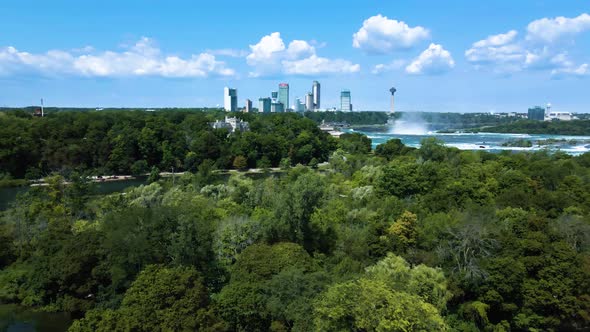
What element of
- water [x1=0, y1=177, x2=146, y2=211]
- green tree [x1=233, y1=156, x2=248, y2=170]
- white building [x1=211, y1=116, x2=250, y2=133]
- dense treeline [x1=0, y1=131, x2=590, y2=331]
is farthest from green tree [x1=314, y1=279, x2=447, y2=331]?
white building [x1=211, y1=116, x2=250, y2=133]

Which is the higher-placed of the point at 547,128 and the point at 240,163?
the point at 547,128

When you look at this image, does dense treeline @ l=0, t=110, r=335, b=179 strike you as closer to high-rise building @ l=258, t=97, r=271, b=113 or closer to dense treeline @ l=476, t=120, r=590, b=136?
dense treeline @ l=476, t=120, r=590, b=136

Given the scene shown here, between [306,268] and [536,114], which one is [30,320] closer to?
[306,268]

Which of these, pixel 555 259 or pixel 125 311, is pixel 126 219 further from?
pixel 555 259

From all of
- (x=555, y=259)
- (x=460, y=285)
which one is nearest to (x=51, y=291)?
(x=460, y=285)

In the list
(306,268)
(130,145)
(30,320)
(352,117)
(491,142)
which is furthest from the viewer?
(352,117)

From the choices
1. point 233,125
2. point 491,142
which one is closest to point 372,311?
point 233,125
